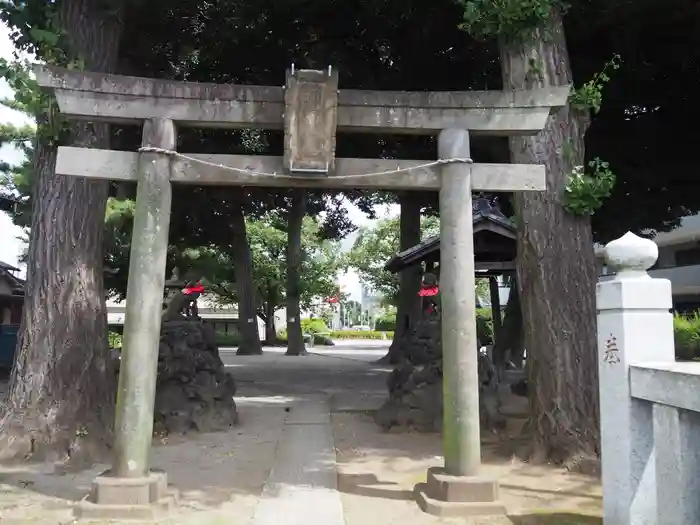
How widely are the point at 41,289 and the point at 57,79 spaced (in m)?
3.08

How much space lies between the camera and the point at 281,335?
48656 millimetres

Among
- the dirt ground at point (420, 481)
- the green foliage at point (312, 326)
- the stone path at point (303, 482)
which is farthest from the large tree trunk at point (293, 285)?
the dirt ground at point (420, 481)

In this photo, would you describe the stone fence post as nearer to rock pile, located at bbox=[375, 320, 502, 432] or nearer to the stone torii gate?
the stone torii gate

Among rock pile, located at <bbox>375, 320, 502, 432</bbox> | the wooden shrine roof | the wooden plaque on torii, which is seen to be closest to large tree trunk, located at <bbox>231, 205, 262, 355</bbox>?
the wooden shrine roof

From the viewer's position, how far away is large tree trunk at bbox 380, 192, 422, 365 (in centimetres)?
2269

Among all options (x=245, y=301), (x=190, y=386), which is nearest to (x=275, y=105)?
(x=190, y=386)

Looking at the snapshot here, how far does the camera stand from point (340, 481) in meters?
7.07

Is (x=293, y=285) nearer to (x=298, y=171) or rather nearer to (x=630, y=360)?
(x=298, y=171)

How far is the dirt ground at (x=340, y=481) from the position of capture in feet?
18.6

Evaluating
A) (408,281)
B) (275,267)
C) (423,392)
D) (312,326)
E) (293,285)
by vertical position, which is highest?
(275,267)

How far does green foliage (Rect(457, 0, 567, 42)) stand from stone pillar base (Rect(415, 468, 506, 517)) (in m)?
5.28

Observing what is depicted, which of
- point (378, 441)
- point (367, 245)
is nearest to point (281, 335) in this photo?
point (367, 245)

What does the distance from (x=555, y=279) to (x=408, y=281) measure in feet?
51.7

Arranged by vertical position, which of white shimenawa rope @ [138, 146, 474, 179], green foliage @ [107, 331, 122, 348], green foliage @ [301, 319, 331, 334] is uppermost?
white shimenawa rope @ [138, 146, 474, 179]
